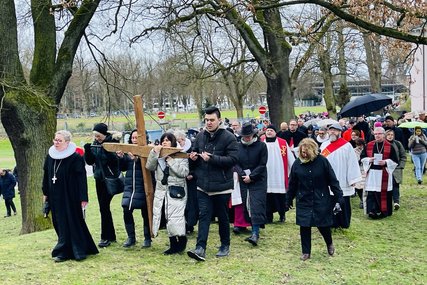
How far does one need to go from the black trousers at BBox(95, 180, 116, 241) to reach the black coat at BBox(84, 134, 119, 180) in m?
0.17

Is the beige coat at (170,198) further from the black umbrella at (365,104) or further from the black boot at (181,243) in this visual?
the black umbrella at (365,104)

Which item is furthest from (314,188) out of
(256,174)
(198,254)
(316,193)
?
(198,254)

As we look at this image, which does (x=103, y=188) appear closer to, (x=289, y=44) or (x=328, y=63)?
(x=289, y=44)

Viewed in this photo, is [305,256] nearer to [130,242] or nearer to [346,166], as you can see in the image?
[346,166]

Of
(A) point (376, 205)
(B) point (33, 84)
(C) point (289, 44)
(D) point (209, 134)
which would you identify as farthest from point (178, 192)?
(C) point (289, 44)

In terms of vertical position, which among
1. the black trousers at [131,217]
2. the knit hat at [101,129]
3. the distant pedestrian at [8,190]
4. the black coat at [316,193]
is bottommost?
the distant pedestrian at [8,190]

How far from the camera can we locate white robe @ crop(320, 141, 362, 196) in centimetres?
954

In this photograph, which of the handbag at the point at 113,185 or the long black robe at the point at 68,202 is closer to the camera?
the long black robe at the point at 68,202

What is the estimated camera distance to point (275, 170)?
10516 millimetres

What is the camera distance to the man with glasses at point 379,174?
11398 millimetres

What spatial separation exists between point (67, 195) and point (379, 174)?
6.62m

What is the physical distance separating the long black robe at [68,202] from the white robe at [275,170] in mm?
3966

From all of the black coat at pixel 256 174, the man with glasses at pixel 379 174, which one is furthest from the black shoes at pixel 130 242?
the man with glasses at pixel 379 174

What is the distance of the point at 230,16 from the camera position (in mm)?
15625
